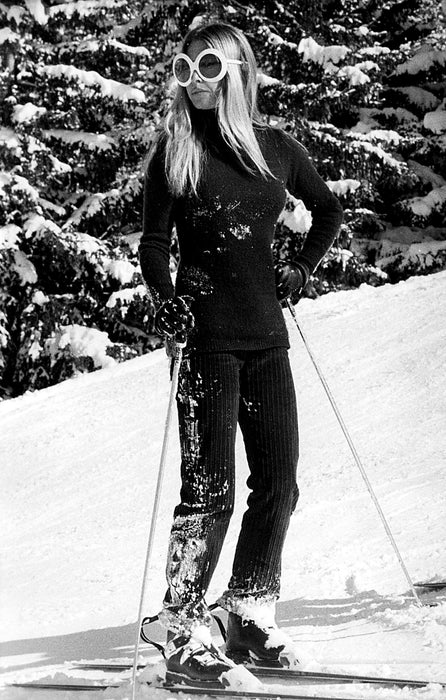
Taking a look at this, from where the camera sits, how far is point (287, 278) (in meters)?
2.92

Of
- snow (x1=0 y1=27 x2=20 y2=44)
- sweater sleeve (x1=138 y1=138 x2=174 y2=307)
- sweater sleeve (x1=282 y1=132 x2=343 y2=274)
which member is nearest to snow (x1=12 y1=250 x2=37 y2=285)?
snow (x1=0 y1=27 x2=20 y2=44)

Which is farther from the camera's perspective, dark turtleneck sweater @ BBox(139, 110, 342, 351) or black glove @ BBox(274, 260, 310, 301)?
black glove @ BBox(274, 260, 310, 301)

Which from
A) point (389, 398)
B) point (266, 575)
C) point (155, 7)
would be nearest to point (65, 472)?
point (389, 398)

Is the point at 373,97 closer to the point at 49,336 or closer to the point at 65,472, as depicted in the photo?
the point at 49,336

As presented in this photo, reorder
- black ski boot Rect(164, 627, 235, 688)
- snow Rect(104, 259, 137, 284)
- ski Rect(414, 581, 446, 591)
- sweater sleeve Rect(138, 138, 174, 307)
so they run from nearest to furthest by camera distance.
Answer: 1. black ski boot Rect(164, 627, 235, 688)
2. sweater sleeve Rect(138, 138, 174, 307)
3. ski Rect(414, 581, 446, 591)
4. snow Rect(104, 259, 137, 284)

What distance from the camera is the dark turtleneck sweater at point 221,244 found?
9.12 ft

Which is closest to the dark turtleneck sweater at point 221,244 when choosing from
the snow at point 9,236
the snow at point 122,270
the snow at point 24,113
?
the snow at point 9,236

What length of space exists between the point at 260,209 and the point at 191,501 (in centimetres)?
89

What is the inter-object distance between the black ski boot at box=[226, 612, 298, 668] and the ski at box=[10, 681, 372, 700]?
0.22 metres

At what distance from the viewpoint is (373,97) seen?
18609 mm

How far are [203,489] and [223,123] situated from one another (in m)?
1.08

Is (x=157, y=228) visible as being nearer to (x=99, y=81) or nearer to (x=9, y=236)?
(x=9, y=236)

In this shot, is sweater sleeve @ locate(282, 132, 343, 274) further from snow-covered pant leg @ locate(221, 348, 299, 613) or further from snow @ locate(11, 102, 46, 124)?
snow @ locate(11, 102, 46, 124)

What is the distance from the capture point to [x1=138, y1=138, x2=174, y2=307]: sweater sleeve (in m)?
2.84
